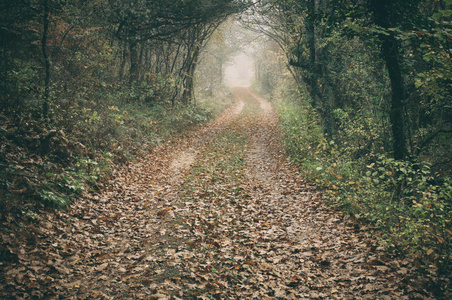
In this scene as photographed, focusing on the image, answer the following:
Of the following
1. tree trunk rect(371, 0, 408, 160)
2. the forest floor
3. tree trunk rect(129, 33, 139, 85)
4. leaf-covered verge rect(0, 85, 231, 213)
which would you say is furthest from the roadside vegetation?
tree trunk rect(129, 33, 139, 85)

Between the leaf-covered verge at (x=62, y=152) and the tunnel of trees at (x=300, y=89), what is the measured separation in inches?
1.6

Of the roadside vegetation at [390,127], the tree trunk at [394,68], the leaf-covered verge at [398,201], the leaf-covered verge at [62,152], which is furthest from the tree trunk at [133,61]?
the tree trunk at [394,68]

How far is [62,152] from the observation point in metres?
7.41

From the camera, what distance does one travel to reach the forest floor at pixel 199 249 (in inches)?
165

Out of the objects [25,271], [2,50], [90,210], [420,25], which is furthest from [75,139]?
[420,25]

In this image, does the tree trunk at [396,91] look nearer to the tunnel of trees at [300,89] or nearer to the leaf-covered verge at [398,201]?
the tunnel of trees at [300,89]

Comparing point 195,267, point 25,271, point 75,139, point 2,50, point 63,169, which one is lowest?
point 195,267

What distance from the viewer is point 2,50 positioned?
8898mm

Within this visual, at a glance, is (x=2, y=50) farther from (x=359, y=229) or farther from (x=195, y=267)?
(x=359, y=229)

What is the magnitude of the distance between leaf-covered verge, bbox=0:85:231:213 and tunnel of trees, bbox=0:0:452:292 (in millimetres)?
40

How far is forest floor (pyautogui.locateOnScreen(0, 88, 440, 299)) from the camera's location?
418 cm

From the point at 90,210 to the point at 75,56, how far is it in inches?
333

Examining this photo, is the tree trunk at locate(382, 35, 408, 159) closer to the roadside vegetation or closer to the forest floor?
the roadside vegetation

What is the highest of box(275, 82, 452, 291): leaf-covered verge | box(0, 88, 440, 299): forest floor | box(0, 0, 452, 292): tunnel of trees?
box(0, 0, 452, 292): tunnel of trees
